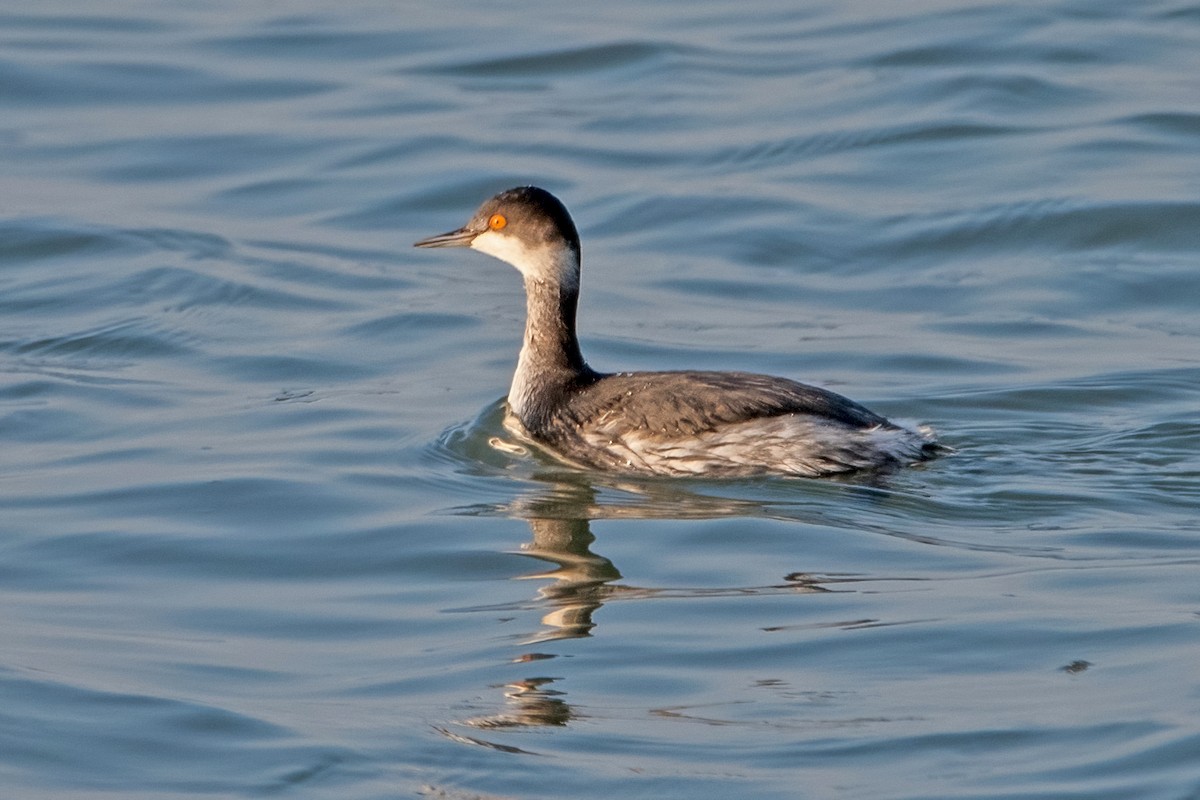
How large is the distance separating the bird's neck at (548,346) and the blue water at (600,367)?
280 millimetres

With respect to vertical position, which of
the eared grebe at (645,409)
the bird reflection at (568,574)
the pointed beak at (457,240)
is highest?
the pointed beak at (457,240)

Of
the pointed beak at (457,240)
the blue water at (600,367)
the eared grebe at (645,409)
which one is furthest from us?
the pointed beak at (457,240)

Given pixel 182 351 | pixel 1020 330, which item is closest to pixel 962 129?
pixel 1020 330

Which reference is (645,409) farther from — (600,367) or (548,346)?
(600,367)

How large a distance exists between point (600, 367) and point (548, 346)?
1.34 metres

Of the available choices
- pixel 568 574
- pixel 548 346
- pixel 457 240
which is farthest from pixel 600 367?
pixel 568 574

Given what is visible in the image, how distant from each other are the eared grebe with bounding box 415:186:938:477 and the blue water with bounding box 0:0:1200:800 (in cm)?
15

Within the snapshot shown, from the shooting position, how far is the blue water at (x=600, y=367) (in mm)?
6184

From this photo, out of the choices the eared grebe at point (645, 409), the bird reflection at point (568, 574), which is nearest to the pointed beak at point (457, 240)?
the eared grebe at point (645, 409)

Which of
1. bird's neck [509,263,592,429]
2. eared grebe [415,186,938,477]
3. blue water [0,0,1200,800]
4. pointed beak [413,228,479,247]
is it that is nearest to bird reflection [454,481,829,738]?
blue water [0,0,1200,800]

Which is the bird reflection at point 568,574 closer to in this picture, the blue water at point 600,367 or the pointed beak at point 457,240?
the blue water at point 600,367

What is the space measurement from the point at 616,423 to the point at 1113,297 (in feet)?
14.3

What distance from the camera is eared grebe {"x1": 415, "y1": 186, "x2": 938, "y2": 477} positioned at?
28.9 ft

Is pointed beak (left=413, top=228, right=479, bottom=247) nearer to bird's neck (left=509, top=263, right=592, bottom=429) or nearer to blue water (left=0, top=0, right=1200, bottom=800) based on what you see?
bird's neck (left=509, top=263, right=592, bottom=429)
